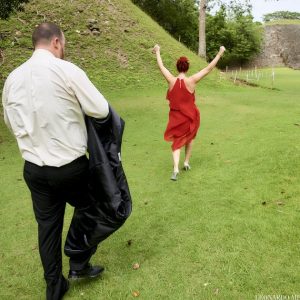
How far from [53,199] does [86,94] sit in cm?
85

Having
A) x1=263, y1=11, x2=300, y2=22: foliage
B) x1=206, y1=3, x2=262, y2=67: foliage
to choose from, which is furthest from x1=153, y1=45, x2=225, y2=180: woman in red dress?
x1=263, y1=11, x2=300, y2=22: foliage

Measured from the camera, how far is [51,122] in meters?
2.74

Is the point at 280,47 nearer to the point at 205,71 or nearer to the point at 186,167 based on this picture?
the point at 186,167

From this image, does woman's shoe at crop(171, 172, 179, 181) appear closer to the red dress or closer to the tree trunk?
the red dress

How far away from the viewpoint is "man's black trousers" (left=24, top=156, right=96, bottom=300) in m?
2.86

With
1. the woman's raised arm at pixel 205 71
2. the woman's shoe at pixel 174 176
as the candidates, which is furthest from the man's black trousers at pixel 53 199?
the woman's raised arm at pixel 205 71

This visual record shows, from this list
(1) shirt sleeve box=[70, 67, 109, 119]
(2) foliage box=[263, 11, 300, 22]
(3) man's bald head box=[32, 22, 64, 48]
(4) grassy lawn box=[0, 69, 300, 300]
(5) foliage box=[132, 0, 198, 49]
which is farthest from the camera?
(2) foliage box=[263, 11, 300, 22]

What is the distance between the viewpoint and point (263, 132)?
8273mm

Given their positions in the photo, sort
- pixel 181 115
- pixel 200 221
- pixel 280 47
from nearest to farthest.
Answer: pixel 200 221, pixel 181 115, pixel 280 47

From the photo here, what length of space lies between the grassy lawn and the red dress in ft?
1.91

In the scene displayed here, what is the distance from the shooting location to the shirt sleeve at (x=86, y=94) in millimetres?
2689

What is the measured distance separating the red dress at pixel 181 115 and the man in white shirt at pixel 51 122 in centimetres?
330

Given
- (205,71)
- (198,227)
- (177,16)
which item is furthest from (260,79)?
(198,227)

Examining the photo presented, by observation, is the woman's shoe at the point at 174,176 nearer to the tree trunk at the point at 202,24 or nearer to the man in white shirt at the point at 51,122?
the man in white shirt at the point at 51,122
